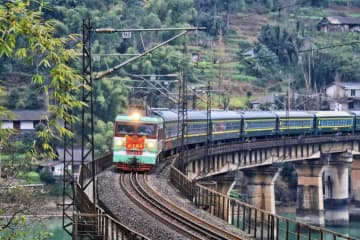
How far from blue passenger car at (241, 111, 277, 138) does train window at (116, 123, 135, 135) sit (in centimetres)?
2581

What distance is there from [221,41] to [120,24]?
23.1 m

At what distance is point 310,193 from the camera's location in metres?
75.6

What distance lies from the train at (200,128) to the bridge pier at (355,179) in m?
8.54

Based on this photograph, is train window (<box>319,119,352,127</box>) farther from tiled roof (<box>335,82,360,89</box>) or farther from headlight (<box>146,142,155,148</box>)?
headlight (<box>146,142,155,148</box>)

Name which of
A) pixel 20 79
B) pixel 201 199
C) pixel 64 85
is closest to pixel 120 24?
pixel 20 79

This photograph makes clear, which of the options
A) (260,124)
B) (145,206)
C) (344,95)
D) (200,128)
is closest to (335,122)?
(260,124)

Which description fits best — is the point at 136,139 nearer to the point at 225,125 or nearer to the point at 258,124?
the point at 225,125

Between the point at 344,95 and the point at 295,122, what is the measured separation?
2952cm

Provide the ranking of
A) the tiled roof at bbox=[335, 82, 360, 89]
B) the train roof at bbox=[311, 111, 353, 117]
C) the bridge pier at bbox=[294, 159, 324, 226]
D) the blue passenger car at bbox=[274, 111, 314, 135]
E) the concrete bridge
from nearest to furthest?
the concrete bridge < the blue passenger car at bbox=[274, 111, 314, 135] < the bridge pier at bbox=[294, 159, 324, 226] < the train roof at bbox=[311, 111, 353, 117] < the tiled roof at bbox=[335, 82, 360, 89]

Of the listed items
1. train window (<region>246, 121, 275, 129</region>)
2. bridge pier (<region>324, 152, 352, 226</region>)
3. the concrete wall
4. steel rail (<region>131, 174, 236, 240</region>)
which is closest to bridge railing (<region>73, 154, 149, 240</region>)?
steel rail (<region>131, 174, 236, 240</region>)

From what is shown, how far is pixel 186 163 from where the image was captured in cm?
4844

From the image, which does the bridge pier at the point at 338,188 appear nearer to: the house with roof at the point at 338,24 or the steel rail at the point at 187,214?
the house with roof at the point at 338,24

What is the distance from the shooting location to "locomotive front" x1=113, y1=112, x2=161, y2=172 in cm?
3975

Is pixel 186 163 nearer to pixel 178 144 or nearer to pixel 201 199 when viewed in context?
pixel 178 144
